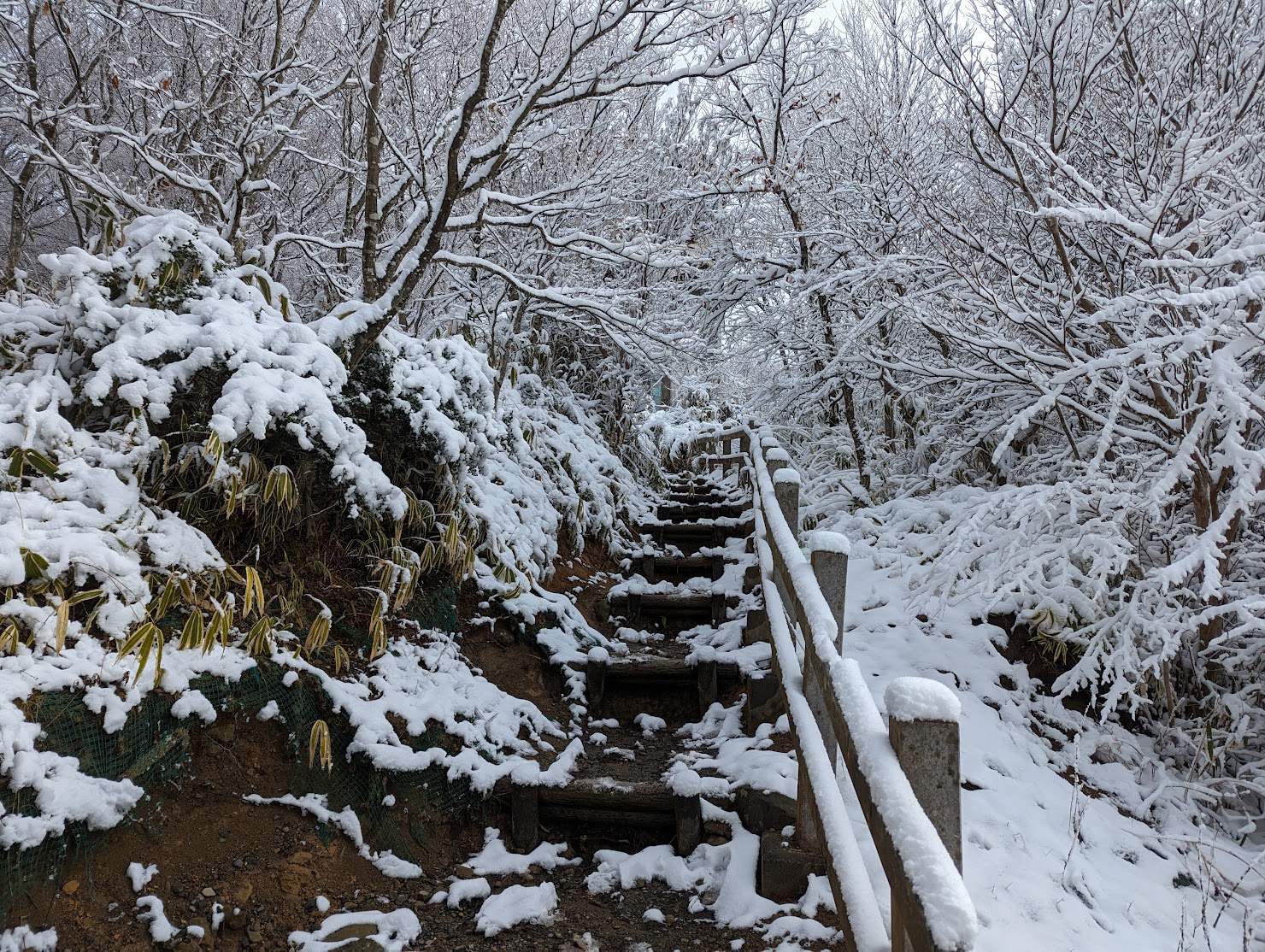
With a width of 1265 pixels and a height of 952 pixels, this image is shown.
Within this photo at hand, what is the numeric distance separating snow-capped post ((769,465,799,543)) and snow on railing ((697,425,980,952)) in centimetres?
167

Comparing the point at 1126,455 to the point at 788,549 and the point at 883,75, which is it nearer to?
the point at 788,549

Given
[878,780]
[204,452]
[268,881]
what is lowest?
[268,881]

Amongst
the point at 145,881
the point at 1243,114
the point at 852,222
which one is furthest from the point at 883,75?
the point at 145,881

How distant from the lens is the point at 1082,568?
4.61 meters

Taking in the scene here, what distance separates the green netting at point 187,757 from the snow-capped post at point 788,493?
2691 millimetres

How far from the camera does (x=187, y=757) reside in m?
2.96

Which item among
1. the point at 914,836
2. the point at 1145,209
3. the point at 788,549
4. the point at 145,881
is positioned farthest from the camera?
the point at 788,549

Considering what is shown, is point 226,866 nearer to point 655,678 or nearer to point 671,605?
point 655,678

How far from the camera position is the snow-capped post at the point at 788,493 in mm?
5184

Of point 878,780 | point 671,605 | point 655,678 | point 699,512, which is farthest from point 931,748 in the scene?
point 699,512

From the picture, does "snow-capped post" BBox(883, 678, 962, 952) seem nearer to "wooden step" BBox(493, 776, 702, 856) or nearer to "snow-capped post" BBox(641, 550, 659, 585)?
"wooden step" BBox(493, 776, 702, 856)

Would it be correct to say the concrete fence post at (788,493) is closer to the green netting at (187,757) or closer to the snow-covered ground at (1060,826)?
the snow-covered ground at (1060,826)

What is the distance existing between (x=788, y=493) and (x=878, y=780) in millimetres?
3635

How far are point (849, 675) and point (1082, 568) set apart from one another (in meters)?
3.19
